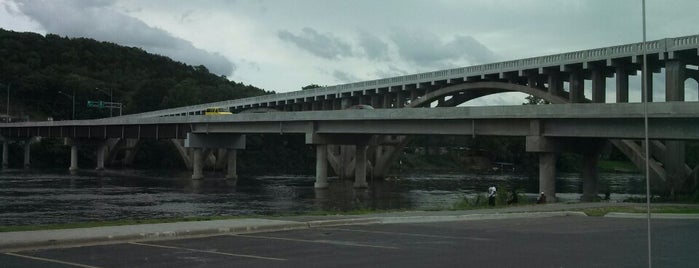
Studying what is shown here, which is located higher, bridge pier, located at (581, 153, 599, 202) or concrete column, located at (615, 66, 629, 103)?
concrete column, located at (615, 66, 629, 103)

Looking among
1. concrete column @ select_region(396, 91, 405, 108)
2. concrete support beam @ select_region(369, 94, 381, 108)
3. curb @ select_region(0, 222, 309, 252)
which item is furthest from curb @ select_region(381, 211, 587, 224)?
concrete support beam @ select_region(369, 94, 381, 108)

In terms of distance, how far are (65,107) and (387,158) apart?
355 ft

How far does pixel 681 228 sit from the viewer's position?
2128 cm

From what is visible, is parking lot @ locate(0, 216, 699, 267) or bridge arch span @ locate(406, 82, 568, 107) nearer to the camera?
parking lot @ locate(0, 216, 699, 267)

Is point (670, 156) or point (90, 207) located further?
point (670, 156)

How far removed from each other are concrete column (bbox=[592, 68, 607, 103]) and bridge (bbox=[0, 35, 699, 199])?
118 millimetres

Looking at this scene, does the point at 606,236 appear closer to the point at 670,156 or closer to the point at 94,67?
the point at 670,156

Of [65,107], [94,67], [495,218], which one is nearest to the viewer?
[495,218]

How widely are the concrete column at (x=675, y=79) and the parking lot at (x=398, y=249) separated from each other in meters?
37.5

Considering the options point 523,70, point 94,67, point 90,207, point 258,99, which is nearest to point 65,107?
point 94,67

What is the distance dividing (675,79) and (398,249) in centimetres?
4674

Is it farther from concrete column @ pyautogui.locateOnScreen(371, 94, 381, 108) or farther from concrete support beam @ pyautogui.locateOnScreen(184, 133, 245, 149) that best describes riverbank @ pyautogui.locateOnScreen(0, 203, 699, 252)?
concrete column @ pyautogui.locateOnScreen(371, 94, 381, 108)

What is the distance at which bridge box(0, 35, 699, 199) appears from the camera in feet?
140

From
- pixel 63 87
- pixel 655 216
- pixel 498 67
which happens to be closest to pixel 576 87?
pixel 498 67
